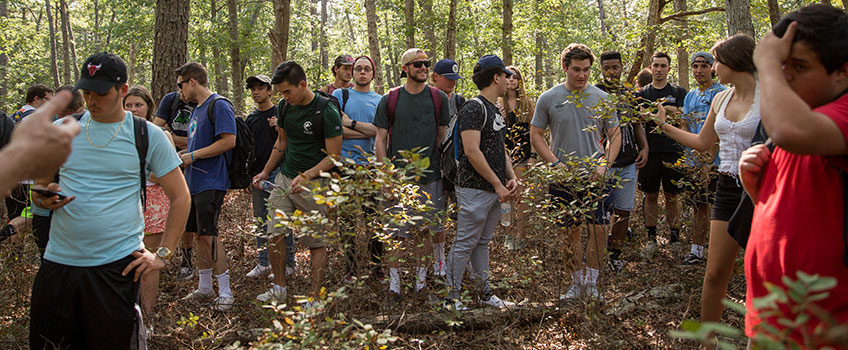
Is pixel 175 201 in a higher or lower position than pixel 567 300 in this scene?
higher

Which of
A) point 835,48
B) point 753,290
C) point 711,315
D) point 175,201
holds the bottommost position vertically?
point 711,315

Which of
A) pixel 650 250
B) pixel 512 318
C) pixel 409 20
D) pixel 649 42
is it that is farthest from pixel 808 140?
pixel 409 20

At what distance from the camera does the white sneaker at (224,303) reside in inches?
185

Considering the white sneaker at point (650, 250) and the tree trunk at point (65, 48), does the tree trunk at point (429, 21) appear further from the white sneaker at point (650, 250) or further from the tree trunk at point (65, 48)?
the tree trunk at point (65, 48)

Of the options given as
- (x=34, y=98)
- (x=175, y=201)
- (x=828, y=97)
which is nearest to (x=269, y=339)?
→ (x=175, y=201)

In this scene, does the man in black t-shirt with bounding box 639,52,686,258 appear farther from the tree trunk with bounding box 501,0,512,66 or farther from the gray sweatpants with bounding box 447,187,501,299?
the tree trunk with bounding box 501,0,512,66

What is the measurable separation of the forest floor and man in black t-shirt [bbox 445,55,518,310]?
40cm

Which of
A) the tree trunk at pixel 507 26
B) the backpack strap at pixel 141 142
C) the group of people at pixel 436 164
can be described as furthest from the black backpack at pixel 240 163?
the tree trunk at pixel 507 26

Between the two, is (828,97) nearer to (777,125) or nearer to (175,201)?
(777,125)

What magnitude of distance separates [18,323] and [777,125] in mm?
4996

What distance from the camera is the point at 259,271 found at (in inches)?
228

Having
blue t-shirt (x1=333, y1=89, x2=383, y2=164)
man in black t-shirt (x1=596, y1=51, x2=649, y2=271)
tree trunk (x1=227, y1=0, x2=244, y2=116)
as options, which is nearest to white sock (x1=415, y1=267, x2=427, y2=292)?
blue t-shirt (x1=333, y1=89, x2=383, y2=164)

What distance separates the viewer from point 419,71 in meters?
5.17

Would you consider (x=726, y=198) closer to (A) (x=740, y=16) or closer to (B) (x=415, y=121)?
(B) (x=415, y=121)
